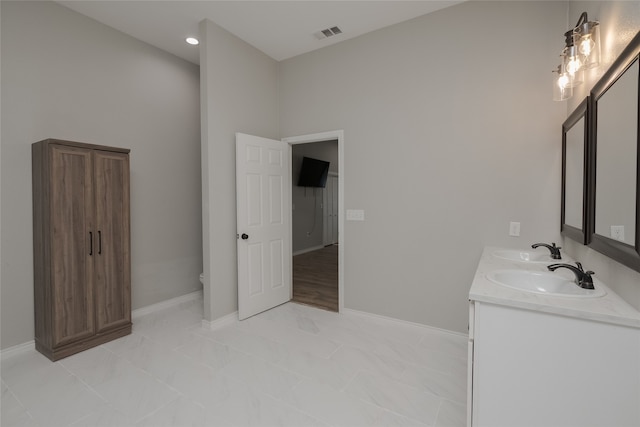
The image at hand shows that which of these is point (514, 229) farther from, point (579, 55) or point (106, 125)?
point (106, 125)

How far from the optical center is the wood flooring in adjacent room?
3954mm

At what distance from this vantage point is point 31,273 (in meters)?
2.60

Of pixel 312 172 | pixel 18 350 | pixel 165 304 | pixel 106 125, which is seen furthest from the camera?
pixel 312 172

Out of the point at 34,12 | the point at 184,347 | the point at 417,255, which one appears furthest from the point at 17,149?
the point at 417,255

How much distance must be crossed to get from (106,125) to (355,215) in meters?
2.72

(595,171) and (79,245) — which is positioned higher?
(595,171)

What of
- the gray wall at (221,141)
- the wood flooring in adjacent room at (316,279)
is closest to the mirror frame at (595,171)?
the wood flooring in adjacent room at (316,279)

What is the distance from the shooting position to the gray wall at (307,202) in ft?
22.9

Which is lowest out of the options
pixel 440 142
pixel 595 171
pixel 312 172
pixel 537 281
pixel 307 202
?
pixel 537 281

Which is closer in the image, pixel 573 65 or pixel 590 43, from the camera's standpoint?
pixel 590 43

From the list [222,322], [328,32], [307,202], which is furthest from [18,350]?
[307,202]

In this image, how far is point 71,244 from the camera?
251 cm

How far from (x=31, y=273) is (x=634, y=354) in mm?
3881

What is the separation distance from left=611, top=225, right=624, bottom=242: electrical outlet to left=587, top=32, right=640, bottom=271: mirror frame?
19mm
